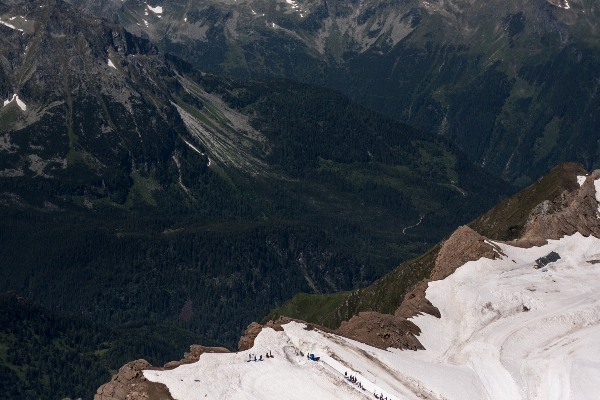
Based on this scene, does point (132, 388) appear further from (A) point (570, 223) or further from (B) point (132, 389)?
(A) point (570, 223)

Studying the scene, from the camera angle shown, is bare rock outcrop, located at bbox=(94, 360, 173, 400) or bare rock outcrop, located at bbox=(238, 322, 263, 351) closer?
bare rock outcrop, located at bbox=(94, 360, 173, 400)

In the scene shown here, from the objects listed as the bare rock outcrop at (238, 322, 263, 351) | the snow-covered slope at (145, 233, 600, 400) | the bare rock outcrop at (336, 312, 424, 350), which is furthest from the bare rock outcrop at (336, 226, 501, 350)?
the bare rock outcrop at (238, 322, 263, 351)

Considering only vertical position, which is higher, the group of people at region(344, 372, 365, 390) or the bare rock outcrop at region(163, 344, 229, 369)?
the bare rock outcrop at region(163, 344, 229, 369)

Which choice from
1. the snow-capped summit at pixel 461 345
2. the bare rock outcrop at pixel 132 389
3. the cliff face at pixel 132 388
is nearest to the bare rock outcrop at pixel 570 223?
the snow-capped summit at pixel 461 345

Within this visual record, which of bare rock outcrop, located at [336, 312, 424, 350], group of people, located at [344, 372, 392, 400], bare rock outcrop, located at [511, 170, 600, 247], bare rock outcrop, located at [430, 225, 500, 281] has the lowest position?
group of people, located at [344, 372, 392, 400]

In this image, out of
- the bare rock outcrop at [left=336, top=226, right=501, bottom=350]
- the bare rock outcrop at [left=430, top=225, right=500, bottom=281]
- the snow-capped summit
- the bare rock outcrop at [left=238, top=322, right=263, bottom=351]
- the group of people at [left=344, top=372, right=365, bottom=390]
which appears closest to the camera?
the snow-capped summit

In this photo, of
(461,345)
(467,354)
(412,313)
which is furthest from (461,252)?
(467,354)

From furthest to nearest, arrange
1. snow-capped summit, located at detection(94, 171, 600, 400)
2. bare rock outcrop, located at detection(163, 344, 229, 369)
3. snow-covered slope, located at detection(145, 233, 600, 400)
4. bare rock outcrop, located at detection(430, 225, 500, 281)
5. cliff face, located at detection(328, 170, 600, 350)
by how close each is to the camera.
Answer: bare rock outcrop, located at detection(430, 225, 500, 281), cliff face, located at detection(328, 170, 600, 350), snow-capped summit, located at detection(94, 171, 600, 400), snow-covered slope, located at detection(145, 233, 600, 400), bare rock outcrop, located at detection(163, 344, 229, 369)

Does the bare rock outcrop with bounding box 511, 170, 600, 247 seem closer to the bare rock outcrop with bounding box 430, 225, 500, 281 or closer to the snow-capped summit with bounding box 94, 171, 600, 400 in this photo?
the snow-capped summit with bounding box 94, 171, 600, 400

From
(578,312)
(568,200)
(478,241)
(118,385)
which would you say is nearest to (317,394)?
(118,385)
